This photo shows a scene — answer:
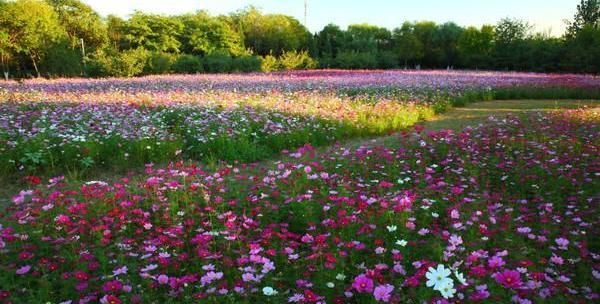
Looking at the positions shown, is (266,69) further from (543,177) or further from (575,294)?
(575,294)

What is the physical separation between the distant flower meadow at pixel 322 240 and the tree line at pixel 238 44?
22855 millimetres

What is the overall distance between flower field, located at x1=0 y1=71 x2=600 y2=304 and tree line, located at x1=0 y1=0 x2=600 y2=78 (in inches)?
770

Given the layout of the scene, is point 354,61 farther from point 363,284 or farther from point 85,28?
point 363,284

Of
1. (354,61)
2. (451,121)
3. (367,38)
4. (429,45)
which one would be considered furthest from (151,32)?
(451,121)

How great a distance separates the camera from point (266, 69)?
34.2m

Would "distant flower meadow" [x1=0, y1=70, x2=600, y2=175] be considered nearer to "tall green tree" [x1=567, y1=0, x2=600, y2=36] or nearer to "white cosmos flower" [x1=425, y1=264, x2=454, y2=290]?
"white cosmos flower" [x1=425, y1=264, x2=454, y2=290]

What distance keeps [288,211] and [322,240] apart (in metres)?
1.34

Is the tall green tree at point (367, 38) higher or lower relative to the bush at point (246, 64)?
higher

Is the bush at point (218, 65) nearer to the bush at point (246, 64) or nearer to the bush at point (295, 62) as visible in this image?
the bush at point (246, 64)

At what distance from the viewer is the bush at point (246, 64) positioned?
32.9 meters

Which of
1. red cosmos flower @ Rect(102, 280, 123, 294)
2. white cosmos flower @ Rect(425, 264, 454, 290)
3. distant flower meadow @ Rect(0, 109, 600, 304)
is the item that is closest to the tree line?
distant flower meadow @ Rect(0, 109, 600, 304)

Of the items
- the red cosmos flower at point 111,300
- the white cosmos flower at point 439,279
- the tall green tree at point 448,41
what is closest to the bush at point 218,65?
the tall green tree at point 448,41

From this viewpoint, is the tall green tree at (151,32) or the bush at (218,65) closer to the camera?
the bush at (218,65)

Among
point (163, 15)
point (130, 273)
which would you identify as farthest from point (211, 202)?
point (163, 15)
